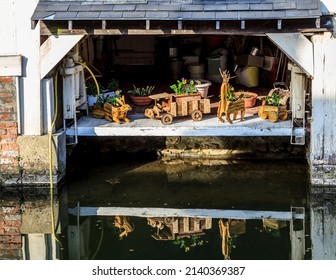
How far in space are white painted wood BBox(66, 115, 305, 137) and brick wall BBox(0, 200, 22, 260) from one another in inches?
60.6

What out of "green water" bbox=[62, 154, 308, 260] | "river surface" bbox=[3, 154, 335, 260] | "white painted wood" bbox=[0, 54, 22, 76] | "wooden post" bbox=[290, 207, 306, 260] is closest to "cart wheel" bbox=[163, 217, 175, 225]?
"river surface" bbox=[3, 154, 335, 260]

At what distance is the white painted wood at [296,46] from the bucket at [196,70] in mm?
3901

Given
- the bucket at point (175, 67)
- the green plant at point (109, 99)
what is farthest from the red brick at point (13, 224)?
the bucket at point (175, 67)

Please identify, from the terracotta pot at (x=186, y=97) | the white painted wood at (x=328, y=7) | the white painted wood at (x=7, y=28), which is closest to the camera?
the white painted wood at (x=328, y=7)

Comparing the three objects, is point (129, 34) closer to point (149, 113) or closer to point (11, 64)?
point (149, 113)

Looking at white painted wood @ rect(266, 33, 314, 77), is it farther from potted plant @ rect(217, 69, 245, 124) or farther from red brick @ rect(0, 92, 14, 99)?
red brick @ rect(0, 92, 14, 99)

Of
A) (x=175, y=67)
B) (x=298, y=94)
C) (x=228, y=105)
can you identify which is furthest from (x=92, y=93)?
(x=298, y=94)

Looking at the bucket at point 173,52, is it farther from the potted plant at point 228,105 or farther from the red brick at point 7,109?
the red brick at point 7,109

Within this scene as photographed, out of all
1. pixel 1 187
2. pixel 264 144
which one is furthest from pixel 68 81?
pixel 264 144

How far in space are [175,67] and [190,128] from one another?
3732mm

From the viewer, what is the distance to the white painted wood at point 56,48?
34.2 feet

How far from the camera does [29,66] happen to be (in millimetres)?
10539

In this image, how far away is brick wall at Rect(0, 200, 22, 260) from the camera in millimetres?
8862

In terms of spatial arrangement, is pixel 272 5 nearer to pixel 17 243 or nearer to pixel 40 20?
pixel 40 20
